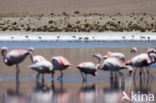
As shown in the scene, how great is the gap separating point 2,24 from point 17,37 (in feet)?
41.4

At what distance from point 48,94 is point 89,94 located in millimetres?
1059

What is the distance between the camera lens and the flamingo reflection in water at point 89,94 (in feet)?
48.6

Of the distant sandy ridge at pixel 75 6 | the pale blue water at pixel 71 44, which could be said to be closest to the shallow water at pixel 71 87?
the pale blue water at pixel 71 44

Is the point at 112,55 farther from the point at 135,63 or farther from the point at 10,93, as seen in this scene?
the point at 10,93

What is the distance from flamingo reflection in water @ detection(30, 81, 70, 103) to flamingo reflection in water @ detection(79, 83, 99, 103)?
38 cm

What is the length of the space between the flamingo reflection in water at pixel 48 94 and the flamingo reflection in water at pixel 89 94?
381mm

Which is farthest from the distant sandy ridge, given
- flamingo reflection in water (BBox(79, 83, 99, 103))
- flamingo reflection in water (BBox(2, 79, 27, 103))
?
flamingo reflection in water (BBox(2, 79, 27, 103))

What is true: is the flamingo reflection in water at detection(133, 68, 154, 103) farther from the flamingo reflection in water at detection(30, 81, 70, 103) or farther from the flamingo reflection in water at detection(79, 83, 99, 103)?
the flamingo reflection in water at detection(30, 81, 70, 103)

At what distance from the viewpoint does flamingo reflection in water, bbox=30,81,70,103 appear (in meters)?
14.8

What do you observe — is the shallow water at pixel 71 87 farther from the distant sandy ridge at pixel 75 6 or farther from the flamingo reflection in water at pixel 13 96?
the distant sandy ridge at pixel 75 6

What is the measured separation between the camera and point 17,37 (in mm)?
37469

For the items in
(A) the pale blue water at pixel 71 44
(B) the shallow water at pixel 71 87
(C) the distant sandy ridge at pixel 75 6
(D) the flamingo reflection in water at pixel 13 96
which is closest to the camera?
(D) the flamingo reflection in water at pixel 13 96

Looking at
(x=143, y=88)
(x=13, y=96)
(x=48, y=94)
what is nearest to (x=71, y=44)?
(x=143, y=88)

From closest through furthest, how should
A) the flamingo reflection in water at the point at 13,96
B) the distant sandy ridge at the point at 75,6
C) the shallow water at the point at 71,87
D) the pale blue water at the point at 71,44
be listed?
the flamingo reflection in water at the point at 13,96 < the shallow water at the point at 71,87 < the pale blue water at the point at 71,44 < the distant sandy ridge at the point at 75,6
